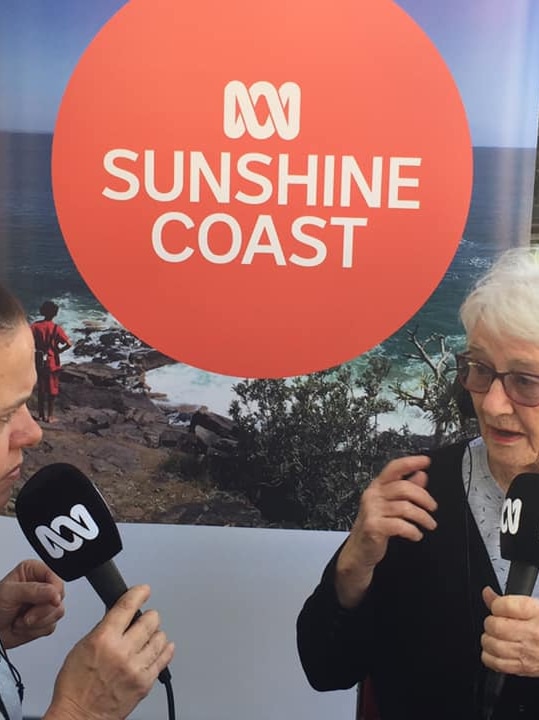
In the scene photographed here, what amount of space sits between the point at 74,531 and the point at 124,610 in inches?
5.5

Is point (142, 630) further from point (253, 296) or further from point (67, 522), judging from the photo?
point (253, 296)

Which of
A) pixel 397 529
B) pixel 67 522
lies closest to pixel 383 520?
pixel 397 529

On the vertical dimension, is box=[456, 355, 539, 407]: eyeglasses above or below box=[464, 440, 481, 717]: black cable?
above

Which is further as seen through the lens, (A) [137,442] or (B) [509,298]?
(A) [137,442]

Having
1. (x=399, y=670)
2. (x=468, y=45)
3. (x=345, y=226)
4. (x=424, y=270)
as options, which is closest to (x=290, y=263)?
(x=345, y=226)

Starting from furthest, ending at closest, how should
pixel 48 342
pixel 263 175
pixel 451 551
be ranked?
pixel 48 342 < pixel 263 175 < pixel 451 551

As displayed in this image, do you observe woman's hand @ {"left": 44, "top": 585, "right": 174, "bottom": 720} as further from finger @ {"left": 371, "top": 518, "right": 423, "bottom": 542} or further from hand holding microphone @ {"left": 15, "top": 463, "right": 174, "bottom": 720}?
finger @ {"left": 371, "top": 518, "right": 423, "bottom": 542}

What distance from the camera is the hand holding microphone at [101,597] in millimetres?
1055

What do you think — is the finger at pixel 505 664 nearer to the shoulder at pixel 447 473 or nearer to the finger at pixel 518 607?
the finger at pixel 518 607

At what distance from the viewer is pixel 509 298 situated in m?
1.22

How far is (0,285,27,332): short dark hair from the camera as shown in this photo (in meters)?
1.09

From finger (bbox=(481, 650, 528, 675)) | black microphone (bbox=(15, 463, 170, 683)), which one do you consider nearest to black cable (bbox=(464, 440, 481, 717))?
finger (bbox=(481, 650, 528, 675))

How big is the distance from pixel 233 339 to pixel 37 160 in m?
0.53

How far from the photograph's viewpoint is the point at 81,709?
3.47 feet
